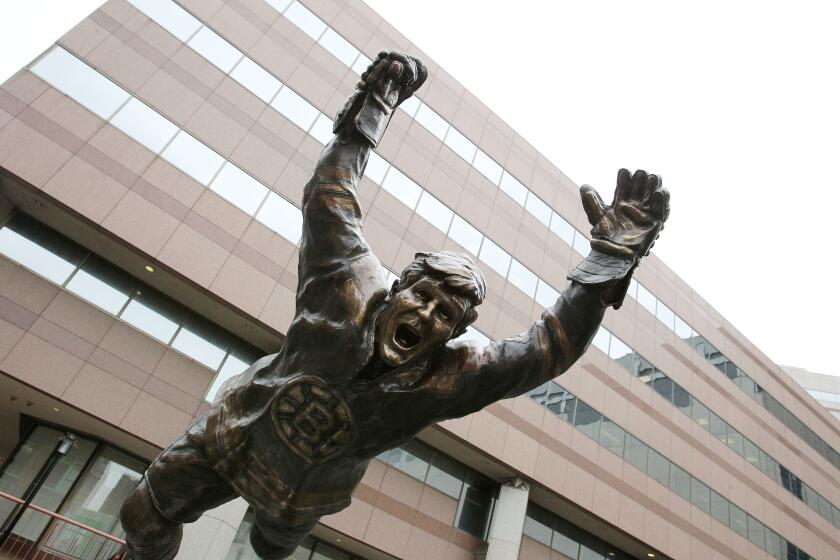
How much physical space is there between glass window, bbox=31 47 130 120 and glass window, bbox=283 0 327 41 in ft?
18.7

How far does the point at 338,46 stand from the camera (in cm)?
1653

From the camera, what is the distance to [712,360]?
23.4 m

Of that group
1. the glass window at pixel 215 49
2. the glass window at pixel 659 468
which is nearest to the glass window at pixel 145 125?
the glass window at pixel 215 49

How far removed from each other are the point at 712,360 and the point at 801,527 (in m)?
7.54

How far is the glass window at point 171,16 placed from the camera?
13.6 metres

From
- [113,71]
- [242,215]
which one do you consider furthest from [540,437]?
[113,71]

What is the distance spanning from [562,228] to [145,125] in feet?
45.1

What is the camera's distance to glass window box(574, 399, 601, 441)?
55.8ft

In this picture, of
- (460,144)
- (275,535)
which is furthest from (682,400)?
(275,535)

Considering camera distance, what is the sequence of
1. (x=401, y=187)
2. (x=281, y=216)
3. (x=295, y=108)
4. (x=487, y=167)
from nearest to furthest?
1. (x=281, y=216)
2. (x=295, y=108)
3. (x=401, y=187)
4. (x=487, y=167)

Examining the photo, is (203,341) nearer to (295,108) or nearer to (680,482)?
(295,108)

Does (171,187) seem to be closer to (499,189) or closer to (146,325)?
(146,325)

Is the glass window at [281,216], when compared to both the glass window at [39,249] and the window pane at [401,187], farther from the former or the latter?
the glass window at [39,249]

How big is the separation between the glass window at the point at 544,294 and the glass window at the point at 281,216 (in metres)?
8.17
